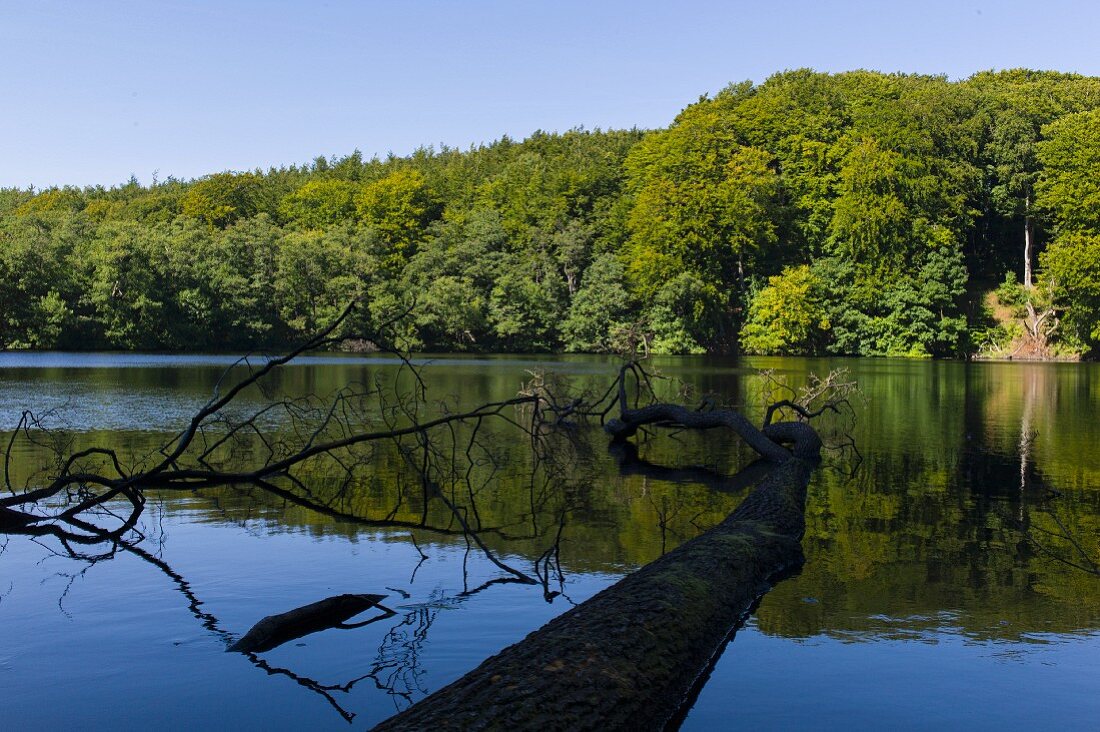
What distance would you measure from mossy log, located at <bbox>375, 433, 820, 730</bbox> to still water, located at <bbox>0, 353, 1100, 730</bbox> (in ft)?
0.67

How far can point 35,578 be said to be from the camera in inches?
300

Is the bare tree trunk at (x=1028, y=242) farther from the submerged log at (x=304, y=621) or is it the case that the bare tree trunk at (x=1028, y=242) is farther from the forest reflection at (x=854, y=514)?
the submerged log at (x=304, y=621)

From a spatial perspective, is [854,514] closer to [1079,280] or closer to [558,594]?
[558,594]

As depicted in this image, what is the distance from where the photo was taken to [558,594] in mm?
7016

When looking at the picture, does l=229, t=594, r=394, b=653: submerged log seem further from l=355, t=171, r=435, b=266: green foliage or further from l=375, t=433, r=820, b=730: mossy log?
l=355, t=171, r=435, b=266: green foliage

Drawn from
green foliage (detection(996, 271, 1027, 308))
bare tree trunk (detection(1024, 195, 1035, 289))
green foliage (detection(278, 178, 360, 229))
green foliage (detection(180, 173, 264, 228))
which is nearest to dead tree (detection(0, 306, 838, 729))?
green foliage (detection(996, 271, 1027, 308))

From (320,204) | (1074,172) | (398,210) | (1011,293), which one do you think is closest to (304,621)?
(1011,293)

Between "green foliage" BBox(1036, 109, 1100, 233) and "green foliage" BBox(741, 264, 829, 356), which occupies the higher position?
"green foliage" BBox(1036, 109, 1100, 233)

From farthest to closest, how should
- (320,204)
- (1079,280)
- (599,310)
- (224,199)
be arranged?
(224,199) → (320,204) → (599,310) → (1079,280)

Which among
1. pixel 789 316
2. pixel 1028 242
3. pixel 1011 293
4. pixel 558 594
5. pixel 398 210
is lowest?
pixel 558 594

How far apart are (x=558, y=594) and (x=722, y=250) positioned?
57.1m

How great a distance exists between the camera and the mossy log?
4.10 m

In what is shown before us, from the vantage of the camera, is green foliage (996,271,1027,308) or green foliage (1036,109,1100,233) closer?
green foliage (1036,109,1100,233)

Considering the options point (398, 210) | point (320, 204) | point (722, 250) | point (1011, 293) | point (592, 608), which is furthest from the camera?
point (320, 204)
